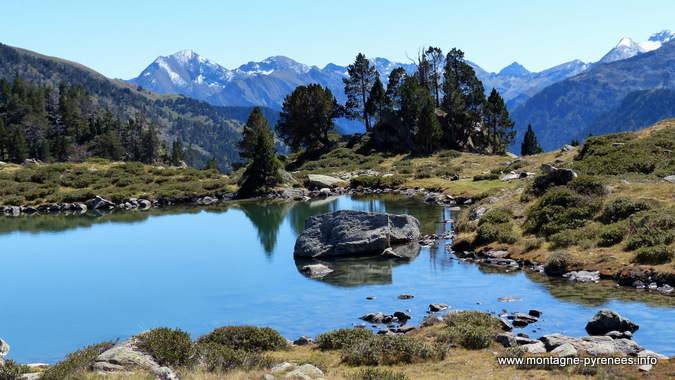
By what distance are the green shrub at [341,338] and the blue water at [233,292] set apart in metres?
3.74

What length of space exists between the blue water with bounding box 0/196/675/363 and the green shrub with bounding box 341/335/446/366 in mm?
6154

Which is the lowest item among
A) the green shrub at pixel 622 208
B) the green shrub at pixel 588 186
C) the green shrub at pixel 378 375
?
the green shrub at pixel 378 375

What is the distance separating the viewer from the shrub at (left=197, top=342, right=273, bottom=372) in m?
17.0

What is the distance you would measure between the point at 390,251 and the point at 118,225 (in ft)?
135

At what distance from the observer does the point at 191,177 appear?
10100 cm

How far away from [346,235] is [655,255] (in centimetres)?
2031

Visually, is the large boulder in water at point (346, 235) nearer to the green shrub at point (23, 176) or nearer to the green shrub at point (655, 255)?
the green shrub at point (655, 255)

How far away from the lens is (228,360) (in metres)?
17.3

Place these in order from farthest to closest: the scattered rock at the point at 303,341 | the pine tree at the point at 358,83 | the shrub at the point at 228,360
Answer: the pine tree at the point at 358,83
the scattered rock at the point at 303,341
the shrub at the point at 228,360

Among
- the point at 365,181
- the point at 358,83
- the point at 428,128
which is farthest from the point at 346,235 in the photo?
the point at 358,83

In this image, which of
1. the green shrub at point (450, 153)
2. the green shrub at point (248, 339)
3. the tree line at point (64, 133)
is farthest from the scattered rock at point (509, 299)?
the tree line at point (64, 133)

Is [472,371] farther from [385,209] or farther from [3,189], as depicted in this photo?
[3,189]

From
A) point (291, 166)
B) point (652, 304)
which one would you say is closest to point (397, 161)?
point (291, 166)

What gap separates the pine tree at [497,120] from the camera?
346 ft
